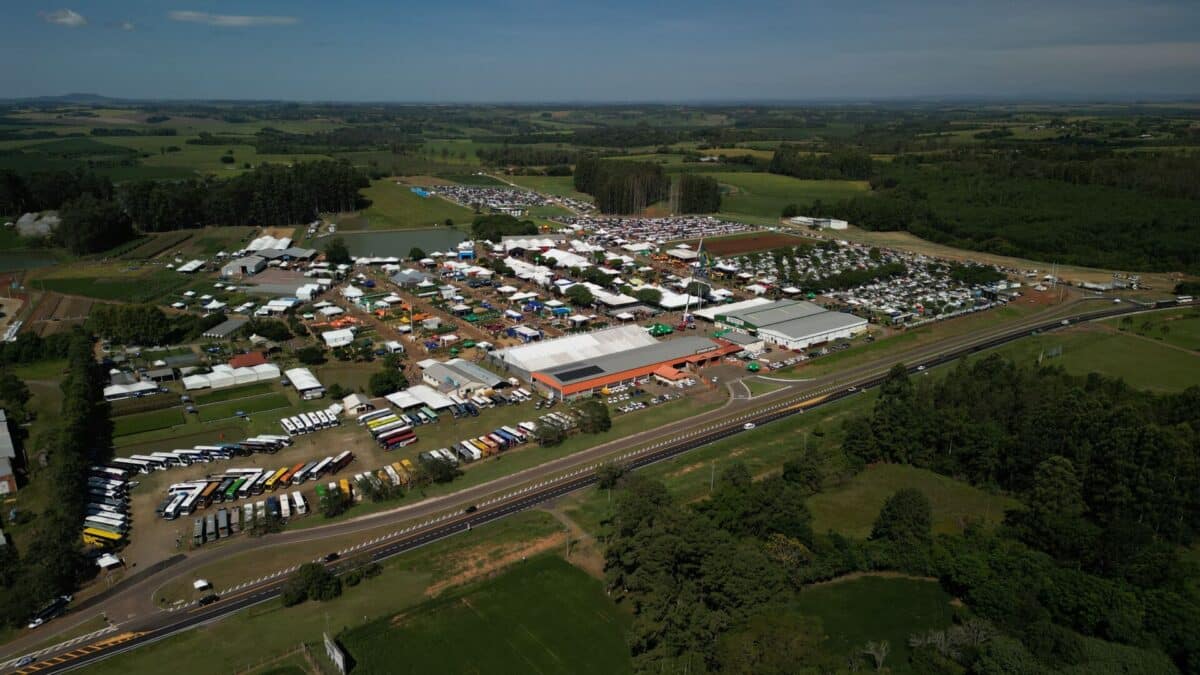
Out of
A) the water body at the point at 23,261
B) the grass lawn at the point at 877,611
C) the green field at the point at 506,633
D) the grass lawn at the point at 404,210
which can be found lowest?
the grass lawn at the point at 877,611

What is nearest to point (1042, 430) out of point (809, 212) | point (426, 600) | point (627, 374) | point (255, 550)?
point (627, 374)

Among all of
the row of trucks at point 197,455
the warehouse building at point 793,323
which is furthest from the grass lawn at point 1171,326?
the row of trucks at point 197,455

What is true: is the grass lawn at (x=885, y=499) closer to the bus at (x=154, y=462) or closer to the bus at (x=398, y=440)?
the bus at (x=398, y=440)

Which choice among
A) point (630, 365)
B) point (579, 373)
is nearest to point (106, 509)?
point (579, 373)

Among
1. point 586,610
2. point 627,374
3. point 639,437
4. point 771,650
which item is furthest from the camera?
point 627,374

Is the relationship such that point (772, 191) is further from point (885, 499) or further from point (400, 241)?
point (885, 499)

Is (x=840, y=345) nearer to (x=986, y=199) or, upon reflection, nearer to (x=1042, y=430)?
(x=1042, y=430)
